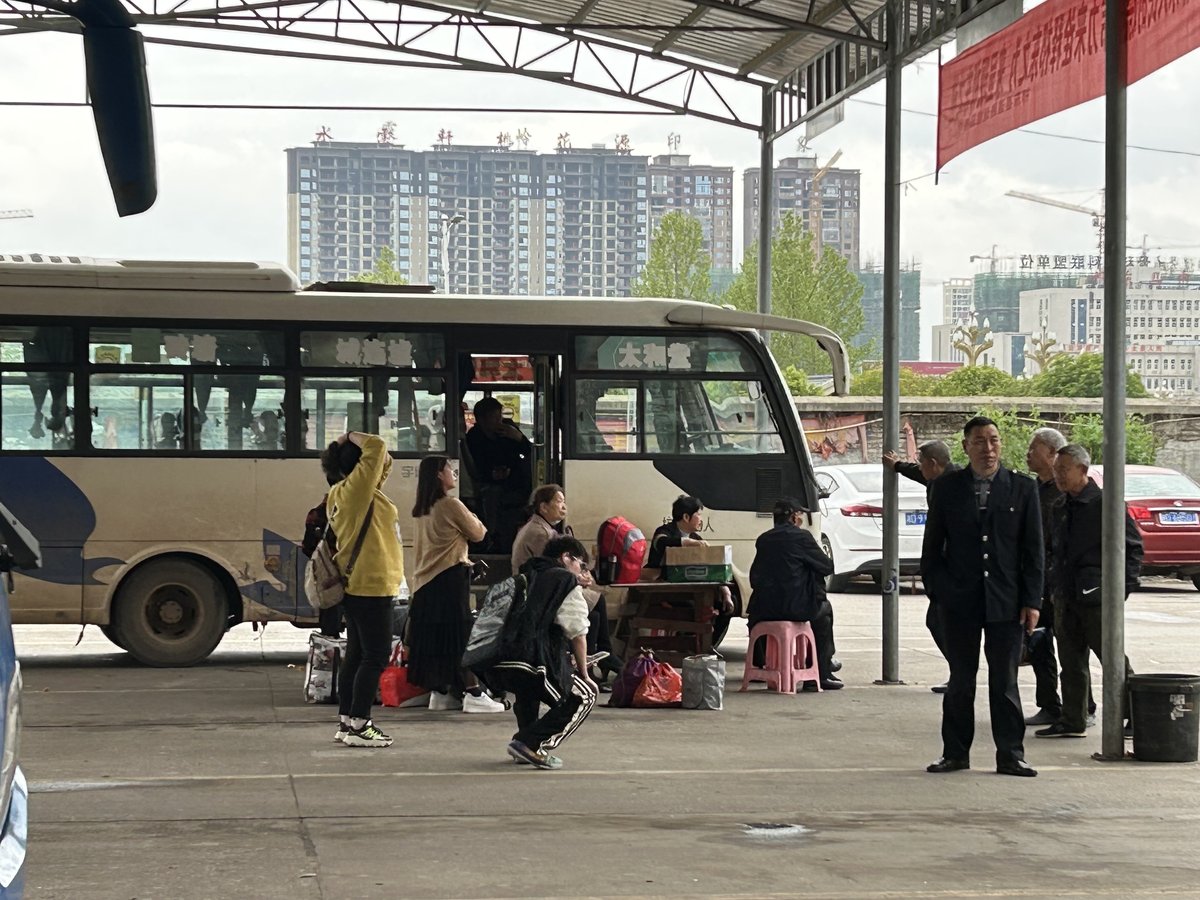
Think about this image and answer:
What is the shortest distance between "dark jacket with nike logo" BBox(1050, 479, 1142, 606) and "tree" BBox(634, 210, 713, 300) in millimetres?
67863

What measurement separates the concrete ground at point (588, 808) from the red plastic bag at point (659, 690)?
0.43 ft

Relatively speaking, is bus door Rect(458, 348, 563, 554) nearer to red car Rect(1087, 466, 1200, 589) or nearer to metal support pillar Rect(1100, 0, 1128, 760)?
metal support pillar Rect(1100, 0, 1128, 760)

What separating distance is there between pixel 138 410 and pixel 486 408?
9.28ft

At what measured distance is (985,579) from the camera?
9.41m

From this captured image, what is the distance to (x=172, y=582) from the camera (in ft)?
47.5

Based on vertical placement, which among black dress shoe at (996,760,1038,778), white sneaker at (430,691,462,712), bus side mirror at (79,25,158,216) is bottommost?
white sneaker at (430,691,462,712)

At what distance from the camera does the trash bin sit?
398 inches

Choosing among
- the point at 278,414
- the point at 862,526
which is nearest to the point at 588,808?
the point at 278,414

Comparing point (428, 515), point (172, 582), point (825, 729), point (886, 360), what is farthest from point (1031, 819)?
point (172, 582)

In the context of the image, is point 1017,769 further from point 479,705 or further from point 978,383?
point 978,383

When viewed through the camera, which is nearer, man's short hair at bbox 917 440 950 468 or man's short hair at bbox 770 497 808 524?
man's short hair at bbox 917 440 950 468

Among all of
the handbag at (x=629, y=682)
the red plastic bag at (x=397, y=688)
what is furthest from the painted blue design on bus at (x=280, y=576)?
the handbag at (x=629, y=682)

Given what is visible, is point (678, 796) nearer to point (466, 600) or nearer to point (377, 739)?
point (377, 739)

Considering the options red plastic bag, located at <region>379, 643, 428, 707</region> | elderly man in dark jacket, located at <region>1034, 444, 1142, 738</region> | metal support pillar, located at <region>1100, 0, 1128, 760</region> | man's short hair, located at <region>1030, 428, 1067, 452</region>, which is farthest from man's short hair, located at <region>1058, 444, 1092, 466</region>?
red plastic bag, located at <region>379, 643, 428, 707</region>
